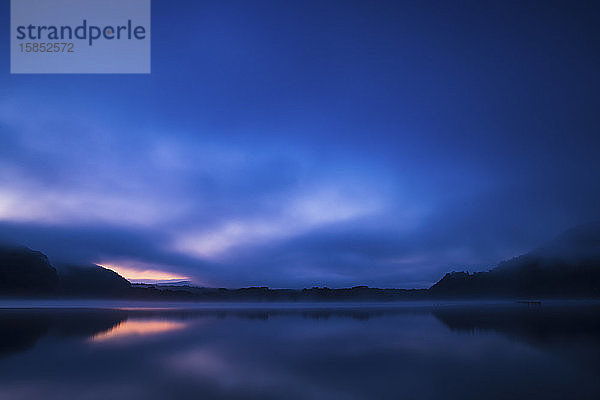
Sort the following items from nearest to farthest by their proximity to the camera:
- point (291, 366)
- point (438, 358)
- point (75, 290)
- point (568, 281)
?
1. point (291, 366)
2. point (438, 358)
3. point (75, 290)
4. point (568, 281)

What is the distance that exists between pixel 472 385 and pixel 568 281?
191470mm

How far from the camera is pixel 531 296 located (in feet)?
556

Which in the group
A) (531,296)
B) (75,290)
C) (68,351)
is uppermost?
(68,351)

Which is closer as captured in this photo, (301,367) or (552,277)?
(301,367)

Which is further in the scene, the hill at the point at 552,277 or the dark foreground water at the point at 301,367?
the hill at the point at 552,277

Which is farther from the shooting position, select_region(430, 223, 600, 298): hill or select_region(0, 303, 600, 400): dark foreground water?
select_region(430, 223, 600, 298): hill

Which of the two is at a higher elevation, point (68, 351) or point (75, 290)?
point (68, 351)

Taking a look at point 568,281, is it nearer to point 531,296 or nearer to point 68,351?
point 531,296

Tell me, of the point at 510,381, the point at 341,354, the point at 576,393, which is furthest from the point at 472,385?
the point at 341,354

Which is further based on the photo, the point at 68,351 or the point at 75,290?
the point at 75,290

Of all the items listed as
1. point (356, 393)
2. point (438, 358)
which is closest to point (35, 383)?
point (356, 393)

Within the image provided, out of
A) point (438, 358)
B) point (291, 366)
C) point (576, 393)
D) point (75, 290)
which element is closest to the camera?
point (576, 393)

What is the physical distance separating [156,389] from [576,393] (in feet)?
45.1

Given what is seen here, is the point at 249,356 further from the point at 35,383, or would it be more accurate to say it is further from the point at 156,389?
the point at 35,383
